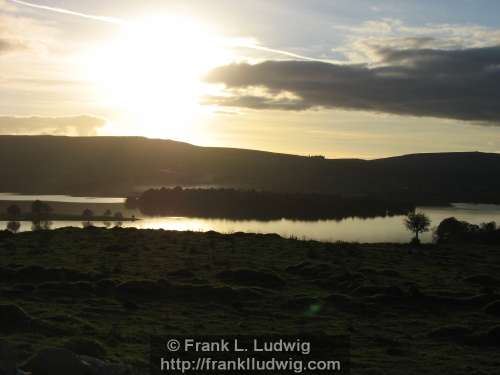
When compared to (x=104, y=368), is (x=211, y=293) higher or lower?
lower

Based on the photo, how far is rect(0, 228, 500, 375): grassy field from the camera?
1980 centimetres

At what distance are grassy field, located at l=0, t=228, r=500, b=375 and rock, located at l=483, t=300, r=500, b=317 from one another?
0.05 m

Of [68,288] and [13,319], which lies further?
[68,288]

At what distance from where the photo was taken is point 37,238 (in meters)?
49.2

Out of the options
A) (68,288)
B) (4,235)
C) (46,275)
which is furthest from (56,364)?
(4,235)

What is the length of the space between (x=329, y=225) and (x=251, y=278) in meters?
95.8

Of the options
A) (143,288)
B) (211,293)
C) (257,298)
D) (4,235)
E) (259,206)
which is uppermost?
(259,206)

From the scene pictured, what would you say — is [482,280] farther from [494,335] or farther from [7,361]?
[7,361]

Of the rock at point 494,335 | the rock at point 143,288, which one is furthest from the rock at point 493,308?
the rock at point 143,288

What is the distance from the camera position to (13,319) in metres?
20.5

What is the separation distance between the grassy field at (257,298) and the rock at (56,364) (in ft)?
8.47

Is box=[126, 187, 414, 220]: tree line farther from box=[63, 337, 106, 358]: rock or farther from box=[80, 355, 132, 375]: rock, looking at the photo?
box=[80, 355, 132, 375]: rock

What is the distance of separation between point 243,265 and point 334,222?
330 feet

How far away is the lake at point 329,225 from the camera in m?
103
